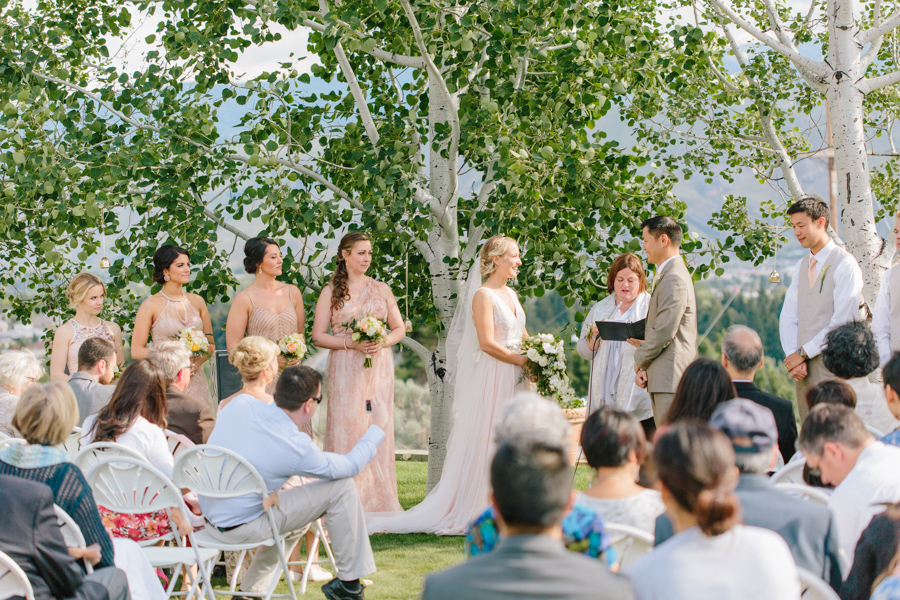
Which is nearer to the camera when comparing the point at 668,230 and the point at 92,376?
the point at 92,376

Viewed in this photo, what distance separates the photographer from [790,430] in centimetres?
378

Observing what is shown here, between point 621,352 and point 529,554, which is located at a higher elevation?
point 621,352

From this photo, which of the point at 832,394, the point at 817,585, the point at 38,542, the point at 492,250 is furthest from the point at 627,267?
the point at 38,542

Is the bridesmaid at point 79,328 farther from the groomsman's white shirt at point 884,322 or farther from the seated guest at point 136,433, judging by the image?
the groomsman's white shirt at point 884,322

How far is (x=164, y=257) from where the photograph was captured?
6023mm

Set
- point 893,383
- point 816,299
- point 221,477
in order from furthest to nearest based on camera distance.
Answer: point 816,299 < point 221,477 < point 893,383

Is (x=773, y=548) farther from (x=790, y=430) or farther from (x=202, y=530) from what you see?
(x=202, y=530)

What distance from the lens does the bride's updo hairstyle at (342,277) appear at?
237 inches

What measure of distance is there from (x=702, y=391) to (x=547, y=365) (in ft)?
7.73

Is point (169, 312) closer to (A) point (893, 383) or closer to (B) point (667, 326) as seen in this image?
(B) point (667, 326)

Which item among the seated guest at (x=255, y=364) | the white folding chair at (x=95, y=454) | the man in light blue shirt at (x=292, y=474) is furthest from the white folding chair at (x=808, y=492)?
the white folding chair at (x=95, y=454)

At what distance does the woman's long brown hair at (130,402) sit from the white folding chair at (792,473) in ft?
9.10

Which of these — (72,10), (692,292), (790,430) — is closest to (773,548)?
(790,430)

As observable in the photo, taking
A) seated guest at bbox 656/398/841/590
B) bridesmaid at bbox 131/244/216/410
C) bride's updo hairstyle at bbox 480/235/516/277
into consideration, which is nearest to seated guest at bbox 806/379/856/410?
seated guest at bbox 656/398/841/590
